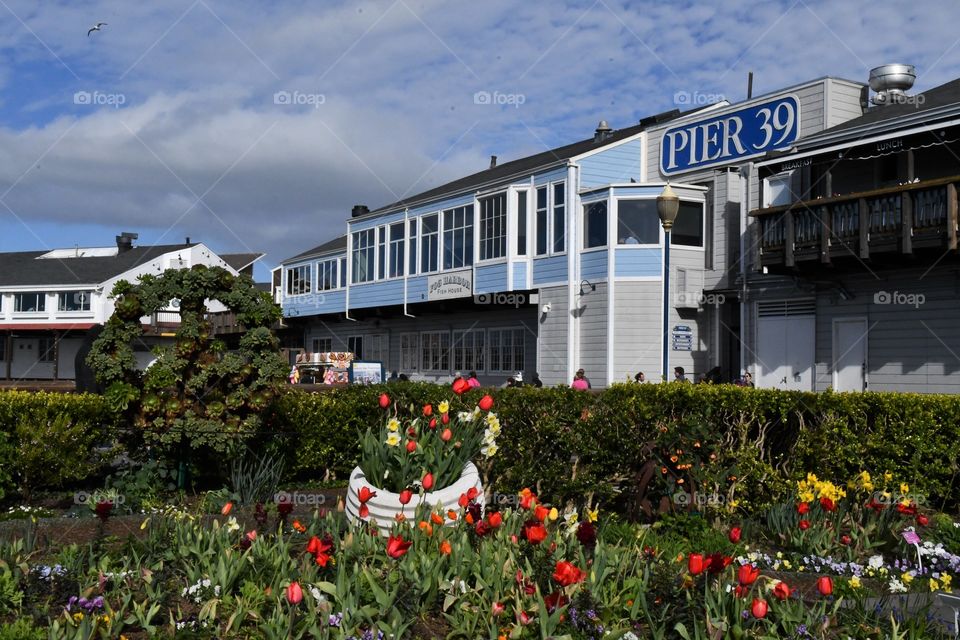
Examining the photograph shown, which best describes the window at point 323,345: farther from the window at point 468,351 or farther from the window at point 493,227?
the window at point 493,227

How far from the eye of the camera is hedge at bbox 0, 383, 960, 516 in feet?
25.9

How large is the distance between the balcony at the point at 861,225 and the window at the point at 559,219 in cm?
607

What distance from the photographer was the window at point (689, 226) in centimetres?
2420

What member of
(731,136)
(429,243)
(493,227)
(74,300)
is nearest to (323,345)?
(429,243)

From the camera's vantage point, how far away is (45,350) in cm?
6262

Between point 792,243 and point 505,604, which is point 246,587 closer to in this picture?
point 505,604

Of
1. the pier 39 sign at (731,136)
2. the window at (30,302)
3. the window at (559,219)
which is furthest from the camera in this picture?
the window at (30,302)

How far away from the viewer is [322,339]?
41000 mm

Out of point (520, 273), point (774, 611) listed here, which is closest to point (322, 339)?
point (520, 273)

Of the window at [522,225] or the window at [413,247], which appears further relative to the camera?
the window at [413,247]

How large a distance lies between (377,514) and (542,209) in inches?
822

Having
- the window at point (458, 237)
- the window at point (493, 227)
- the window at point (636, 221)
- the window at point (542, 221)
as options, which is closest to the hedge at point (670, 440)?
the window at point (636, 221)

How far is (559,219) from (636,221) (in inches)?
101

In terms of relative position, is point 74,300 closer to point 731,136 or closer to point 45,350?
point 45,350
